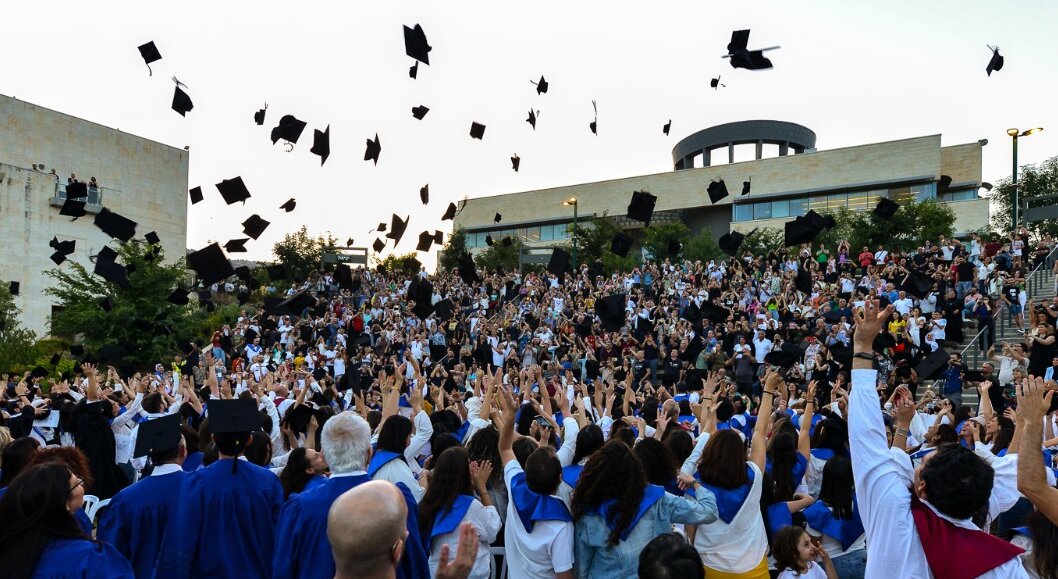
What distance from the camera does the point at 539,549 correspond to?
396 centimetres

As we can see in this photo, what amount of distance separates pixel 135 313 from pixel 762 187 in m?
35.2

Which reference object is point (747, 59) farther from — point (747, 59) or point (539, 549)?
point (539, 549)

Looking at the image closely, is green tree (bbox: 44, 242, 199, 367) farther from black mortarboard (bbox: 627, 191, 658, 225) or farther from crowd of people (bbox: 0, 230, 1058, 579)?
black mortarboard (bbox: 627, 191, 658, 225)

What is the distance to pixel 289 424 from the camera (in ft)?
23.5

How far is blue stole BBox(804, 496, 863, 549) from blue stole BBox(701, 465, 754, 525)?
0.75 metres

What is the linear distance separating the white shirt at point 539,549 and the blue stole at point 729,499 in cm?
76

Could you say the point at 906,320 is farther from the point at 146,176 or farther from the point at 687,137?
the point at 687,137

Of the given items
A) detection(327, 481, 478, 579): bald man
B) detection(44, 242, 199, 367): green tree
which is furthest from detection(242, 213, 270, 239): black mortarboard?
detection(44, 242, 199, 367): green tree

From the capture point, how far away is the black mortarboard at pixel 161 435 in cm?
451

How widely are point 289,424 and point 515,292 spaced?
20565mm

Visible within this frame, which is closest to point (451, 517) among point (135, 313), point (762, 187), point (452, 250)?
point (135, 313)

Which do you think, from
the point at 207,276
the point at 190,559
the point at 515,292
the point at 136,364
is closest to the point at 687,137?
the point at 515,292

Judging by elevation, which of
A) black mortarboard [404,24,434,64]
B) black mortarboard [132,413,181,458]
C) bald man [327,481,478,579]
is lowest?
black mortarboard [132,413,181,458]

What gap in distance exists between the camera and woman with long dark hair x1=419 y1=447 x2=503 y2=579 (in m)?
4.11
